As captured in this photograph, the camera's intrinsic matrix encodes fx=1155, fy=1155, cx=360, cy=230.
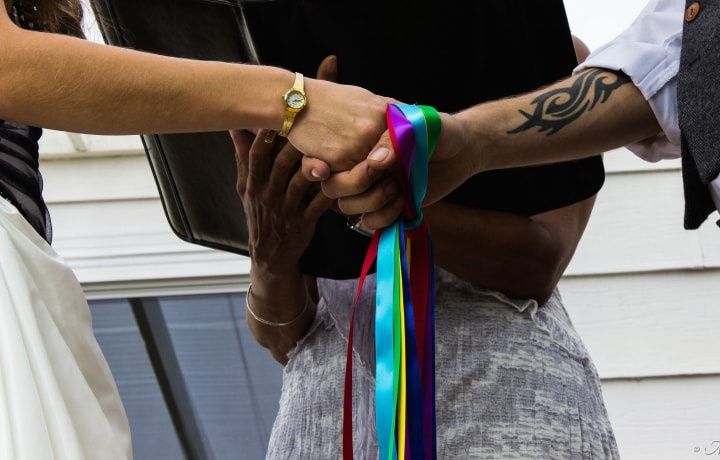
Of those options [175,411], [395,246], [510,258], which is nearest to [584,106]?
[510,258]

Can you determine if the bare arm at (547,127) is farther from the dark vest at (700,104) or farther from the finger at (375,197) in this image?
the dark vest at (700,104)

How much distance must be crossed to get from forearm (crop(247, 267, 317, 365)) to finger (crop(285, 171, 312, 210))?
0.44 ft

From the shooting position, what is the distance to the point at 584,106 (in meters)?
1.59

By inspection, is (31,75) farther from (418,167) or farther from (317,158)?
(418,167)

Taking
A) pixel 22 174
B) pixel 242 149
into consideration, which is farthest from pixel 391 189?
pixel 22 174

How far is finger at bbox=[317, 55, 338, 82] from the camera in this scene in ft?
5.09

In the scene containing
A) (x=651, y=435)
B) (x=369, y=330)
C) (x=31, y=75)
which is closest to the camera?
(x=31, y=75)

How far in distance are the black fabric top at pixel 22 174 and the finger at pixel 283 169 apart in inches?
12.4

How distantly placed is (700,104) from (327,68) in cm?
49

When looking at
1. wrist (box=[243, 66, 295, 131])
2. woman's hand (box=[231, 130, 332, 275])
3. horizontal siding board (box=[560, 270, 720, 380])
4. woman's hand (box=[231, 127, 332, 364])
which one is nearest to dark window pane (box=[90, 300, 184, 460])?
horizontal siding board (box=[560, 270, 720, 380])

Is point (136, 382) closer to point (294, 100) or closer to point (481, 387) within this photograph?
point (481, 387)

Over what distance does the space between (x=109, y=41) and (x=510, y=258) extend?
2.13 ft

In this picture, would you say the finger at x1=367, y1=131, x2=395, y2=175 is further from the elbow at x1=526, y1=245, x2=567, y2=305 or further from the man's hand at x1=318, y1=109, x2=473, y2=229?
the elbow at x1=526, y1=245, x2=567, y2=305

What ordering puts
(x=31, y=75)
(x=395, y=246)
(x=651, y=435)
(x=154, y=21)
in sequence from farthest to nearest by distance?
(x=651, y=435), (x=154, y=21), (x=395, y=246), (x=31, y=75)
